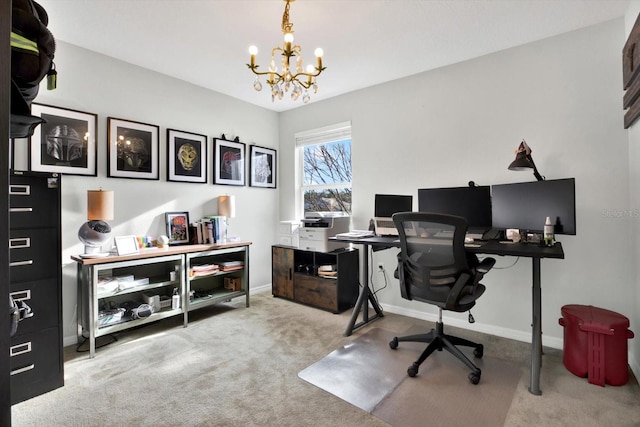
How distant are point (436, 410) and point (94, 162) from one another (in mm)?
3336

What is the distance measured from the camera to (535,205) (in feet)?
7.50

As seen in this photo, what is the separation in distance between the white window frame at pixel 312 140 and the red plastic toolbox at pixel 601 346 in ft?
8.39

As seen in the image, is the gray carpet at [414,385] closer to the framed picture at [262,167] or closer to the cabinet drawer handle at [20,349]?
the cabinet drawer handle at [20,349]

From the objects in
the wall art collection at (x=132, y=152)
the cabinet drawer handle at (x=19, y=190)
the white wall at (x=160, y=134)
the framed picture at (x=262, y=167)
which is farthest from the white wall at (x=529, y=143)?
the cabinet drawer handle at (x=19, y=190)

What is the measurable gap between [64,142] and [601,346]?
4.34 meters

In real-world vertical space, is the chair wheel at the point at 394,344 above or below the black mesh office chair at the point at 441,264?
below

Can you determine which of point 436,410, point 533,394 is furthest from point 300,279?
point 533,394

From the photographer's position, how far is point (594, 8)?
217cm

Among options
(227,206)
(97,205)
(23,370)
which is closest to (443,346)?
(227,206)

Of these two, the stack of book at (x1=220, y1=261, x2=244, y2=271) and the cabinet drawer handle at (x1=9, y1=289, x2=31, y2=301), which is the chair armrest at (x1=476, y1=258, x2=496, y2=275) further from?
the cabinet drawer handle at (x1=9, y1=289, x2=31, y2=301)

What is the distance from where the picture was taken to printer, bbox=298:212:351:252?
11.2 feet

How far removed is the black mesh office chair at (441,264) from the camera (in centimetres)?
198

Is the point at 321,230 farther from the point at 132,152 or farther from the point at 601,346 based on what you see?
the point at 601,346

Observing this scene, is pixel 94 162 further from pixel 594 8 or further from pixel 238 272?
pixel 594 8
